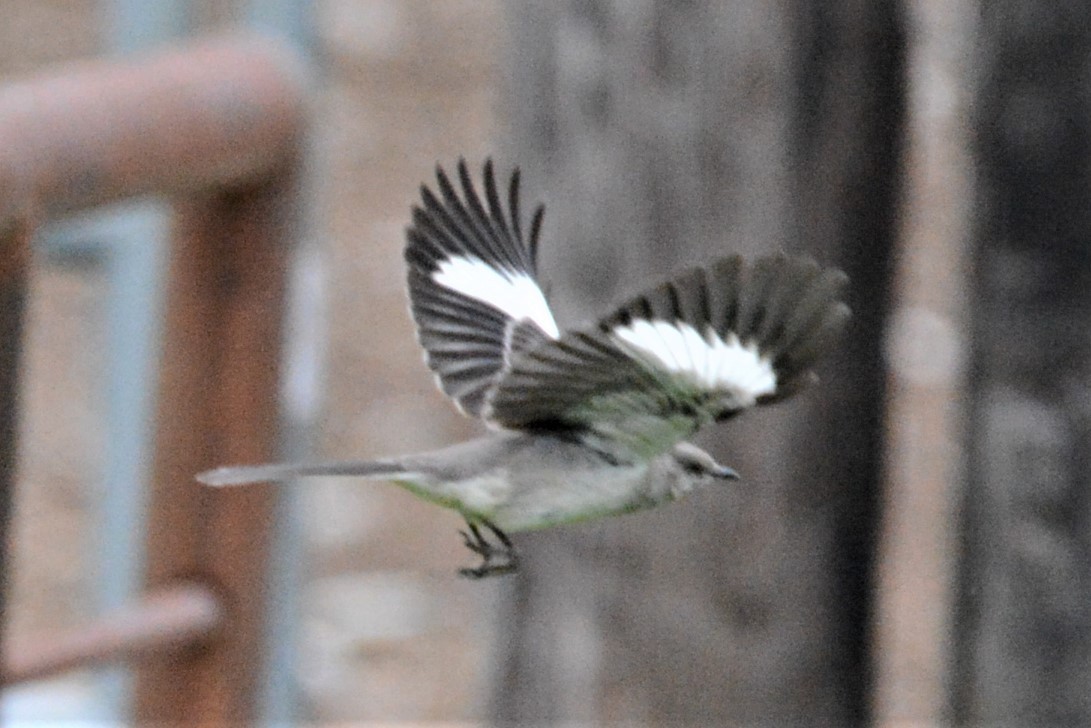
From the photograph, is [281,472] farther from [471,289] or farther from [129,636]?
[129,636]

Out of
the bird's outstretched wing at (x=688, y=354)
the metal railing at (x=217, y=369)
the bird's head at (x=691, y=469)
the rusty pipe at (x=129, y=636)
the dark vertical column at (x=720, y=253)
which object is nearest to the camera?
the bird's outstretched wing at (x=688, y=354)

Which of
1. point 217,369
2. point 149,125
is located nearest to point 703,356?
point 149,125

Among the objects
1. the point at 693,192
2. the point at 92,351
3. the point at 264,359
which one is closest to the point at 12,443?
the point at 264,359

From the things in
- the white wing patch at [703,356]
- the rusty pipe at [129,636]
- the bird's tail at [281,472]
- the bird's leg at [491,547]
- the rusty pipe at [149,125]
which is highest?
the rusty pipe at [149,125]

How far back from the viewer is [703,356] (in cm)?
173

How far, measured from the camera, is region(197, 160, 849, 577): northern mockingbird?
1661mm

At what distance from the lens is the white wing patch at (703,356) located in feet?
5.47

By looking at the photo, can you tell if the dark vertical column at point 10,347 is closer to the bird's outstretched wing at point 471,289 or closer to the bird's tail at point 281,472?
the bird's outstretched wing at point 471,289

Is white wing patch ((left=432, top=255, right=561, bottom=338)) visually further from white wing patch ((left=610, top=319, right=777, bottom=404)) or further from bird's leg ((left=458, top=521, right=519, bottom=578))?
white wing patch ((left=610, top=319, right=777, bottom=404))

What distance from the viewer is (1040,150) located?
2617 mm

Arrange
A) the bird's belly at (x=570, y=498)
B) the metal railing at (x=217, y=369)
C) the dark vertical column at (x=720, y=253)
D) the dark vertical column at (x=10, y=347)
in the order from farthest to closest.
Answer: the dark vertical column at (x=720, y=253) < the metal railing at (x=217, y=369) < the dark vertical column at (x=10, y=347) < the bird's belly at (x=570, y=498)

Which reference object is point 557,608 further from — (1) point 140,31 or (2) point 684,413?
(1) point 140,31

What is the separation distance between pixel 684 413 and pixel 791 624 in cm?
119

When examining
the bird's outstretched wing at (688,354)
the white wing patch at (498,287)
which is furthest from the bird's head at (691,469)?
the white wing patch at (498,287)
